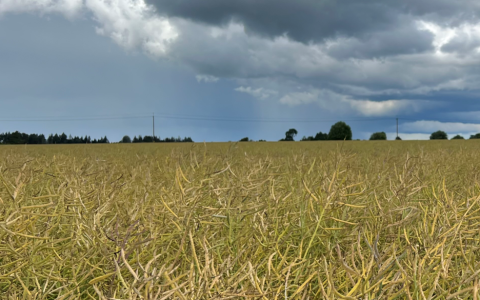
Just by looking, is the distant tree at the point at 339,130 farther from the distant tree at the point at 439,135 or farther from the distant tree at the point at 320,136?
the distant tree at the point at 439,135

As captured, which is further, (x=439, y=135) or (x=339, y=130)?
(x=339, y=130)

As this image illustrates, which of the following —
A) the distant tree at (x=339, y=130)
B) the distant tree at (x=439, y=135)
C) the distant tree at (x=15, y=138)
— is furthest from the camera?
the distant tree at (x=339, y=130)

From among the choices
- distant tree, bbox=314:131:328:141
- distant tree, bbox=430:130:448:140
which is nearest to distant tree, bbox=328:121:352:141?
distant tree, bbox=314:131:328:141

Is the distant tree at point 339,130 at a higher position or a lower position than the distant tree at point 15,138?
higher

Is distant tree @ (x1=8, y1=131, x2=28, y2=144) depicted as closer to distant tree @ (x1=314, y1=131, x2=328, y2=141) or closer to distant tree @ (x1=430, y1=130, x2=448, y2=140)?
distant tree @ (x1=314, y1=131, x2=328, y2=141)

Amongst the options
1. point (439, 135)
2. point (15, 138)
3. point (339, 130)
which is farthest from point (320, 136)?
point (15, 138)

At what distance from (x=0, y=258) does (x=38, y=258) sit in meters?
0.24

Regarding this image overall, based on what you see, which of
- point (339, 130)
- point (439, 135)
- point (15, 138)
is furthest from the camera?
point (339, 130)

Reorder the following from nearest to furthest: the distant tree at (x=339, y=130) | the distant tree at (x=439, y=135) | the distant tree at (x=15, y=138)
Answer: the distant tree at (x=15, y=138) < the distant tree at (x=439, y=135) < the distant tree at (x=339, y=130)

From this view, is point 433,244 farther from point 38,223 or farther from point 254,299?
point 38,223

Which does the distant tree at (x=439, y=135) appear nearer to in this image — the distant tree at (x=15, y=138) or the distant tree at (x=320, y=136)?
the distant tree at (x=320, y=136)

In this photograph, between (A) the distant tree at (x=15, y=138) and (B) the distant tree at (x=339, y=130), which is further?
(B) the distant tree at (x=339, y=130)

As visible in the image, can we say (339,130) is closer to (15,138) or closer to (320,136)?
(320,136)

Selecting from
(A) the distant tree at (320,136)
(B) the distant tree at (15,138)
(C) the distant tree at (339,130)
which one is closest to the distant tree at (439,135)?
(C) the distant tree at (339,130)
